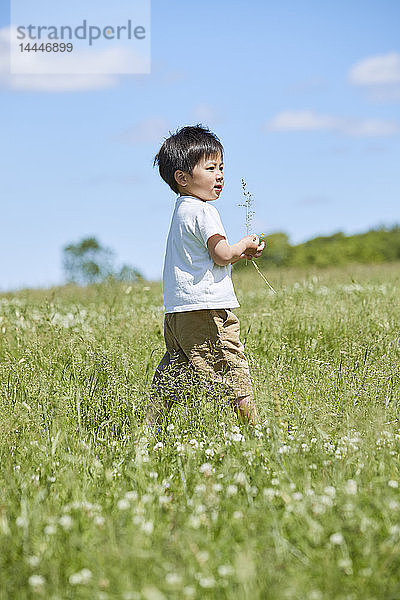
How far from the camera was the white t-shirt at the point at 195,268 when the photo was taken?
4641mm

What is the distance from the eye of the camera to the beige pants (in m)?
4.62

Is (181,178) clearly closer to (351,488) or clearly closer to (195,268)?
(195,268)

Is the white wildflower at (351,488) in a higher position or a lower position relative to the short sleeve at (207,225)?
lower

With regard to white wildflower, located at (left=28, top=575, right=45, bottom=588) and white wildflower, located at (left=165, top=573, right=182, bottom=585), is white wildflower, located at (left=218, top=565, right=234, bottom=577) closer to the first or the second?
white wildflower, located at (left=165, top=573, right=182, bottom=585)

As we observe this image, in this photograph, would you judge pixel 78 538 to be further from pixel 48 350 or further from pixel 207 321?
pixel 48 350

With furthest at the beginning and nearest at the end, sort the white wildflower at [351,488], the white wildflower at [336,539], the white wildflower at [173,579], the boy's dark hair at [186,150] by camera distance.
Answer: the boy's dark hair at [186,150]
the white wildflower at [351,488]
the white wildflower at [336,539]
the white wildflower at [173,579]

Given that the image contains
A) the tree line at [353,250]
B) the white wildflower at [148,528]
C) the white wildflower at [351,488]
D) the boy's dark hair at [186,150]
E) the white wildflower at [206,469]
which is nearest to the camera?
the white wildflower at [148,528]

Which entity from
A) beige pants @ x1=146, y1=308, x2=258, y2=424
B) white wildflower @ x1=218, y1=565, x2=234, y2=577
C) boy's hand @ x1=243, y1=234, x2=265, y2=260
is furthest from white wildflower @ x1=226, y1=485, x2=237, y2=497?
boy's hand @ x1=243, y1=234, x2=265, y2=260

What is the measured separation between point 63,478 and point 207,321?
1.67 meters

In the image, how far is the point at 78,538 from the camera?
2.68 metres

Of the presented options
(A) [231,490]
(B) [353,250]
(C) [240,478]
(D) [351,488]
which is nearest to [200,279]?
(C) [240,478]

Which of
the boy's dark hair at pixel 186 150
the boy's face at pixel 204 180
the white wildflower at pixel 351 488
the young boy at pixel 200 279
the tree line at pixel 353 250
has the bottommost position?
the tree line at pixel 353 250

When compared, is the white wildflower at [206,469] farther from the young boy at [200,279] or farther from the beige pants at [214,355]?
the beige pants at [214,355]

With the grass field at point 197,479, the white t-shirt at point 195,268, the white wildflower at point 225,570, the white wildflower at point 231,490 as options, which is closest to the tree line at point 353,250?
the grass field at point 197,479
